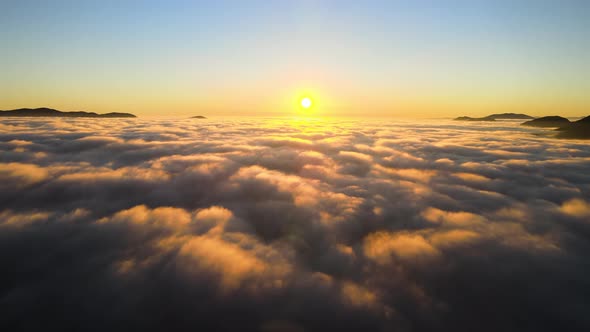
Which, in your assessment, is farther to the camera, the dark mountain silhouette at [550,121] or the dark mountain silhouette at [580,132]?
the dark mountain silhouette at [550,121]

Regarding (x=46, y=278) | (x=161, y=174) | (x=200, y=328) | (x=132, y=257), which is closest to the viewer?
(x=200, y=328)

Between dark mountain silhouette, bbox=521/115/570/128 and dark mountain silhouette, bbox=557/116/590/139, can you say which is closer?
dark mountain silhouette, bbox=557/116/590/139

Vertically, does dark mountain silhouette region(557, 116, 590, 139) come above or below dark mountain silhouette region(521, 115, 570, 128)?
below

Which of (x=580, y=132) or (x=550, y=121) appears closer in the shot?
(x=580, y=132)

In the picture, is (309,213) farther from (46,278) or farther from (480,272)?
(46,278)

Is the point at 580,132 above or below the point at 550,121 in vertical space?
below

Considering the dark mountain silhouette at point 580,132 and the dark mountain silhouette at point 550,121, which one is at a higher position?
the dark mountain silhouette at point 550,121

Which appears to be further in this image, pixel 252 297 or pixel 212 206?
pixel 212 206

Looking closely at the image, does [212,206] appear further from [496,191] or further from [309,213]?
[496,191]

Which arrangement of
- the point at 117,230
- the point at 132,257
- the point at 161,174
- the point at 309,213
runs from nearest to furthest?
the point at 132,257 → the point at 117,230 → the point at 309,213 → the point at 161,174

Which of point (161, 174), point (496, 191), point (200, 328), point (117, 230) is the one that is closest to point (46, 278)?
point (117, 230)

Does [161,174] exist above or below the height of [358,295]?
above
